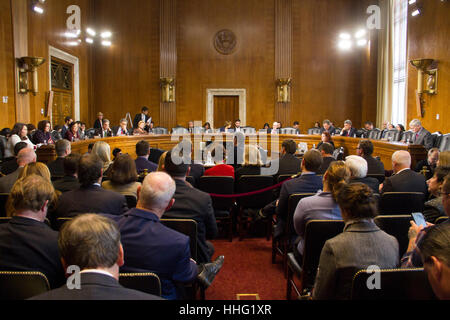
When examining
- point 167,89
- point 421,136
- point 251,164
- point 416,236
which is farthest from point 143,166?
point 167,89


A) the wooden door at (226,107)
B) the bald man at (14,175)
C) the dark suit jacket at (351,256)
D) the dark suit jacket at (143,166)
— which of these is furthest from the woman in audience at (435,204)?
the wooden door at (226,107)

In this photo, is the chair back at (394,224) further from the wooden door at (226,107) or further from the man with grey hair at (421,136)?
the wooden door at (226,107)

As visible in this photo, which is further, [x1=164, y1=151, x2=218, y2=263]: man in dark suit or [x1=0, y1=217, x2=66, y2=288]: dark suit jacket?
[x1=164, y1=151, x2=218, y2=263]: man in dark suit

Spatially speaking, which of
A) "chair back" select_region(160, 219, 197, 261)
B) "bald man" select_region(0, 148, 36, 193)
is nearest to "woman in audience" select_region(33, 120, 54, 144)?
"bald man" select_region(0, 148, 36, 193)

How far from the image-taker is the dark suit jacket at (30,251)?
1861 millimetres

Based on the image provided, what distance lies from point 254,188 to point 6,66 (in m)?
7.48

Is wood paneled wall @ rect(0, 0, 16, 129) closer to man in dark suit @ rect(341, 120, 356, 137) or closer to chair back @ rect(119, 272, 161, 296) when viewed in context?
man in dark suit @ rect(341, 120, 356, 137)

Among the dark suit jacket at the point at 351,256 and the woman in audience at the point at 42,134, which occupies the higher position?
the woman in audience at the point at 42,134

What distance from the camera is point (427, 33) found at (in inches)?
393

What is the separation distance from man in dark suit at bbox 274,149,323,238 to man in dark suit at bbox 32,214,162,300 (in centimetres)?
234

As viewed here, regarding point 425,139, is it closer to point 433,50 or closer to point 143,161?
point 433,50

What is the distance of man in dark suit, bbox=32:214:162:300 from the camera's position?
1.18 m

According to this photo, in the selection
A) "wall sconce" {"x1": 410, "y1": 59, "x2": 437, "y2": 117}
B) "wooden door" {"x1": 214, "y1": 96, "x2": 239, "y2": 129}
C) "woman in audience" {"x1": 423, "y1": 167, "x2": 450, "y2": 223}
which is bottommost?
"woman in audience" {"x1": 423, "y1": 167, "x2": 450, "y2": 223}

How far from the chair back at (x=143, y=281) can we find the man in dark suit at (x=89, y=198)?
4.14 feet
